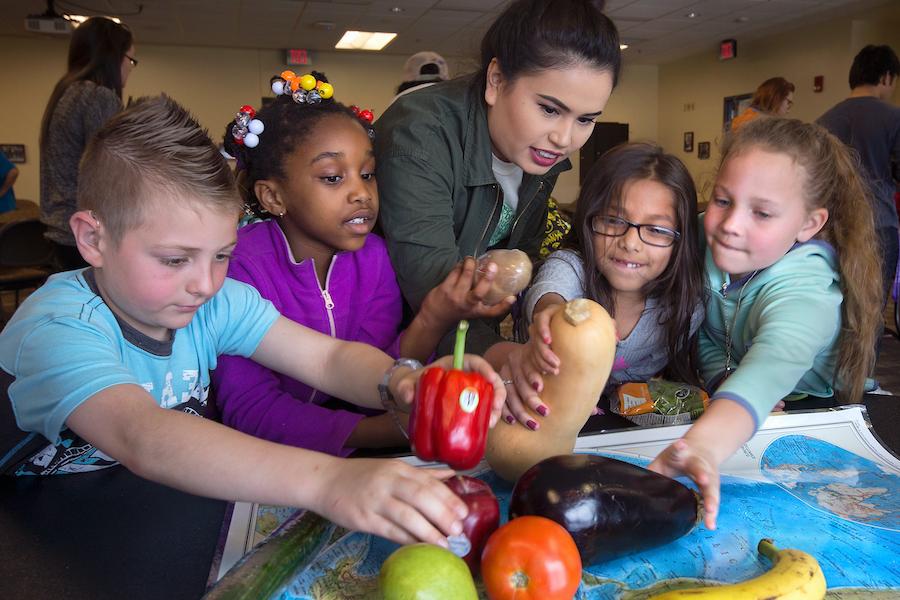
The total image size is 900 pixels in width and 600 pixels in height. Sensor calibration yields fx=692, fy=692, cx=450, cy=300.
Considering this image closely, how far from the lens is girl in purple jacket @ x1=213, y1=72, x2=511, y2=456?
4.09ft

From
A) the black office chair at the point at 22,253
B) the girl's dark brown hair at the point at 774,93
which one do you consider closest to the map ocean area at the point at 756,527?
the black office chair at the point at 22,253

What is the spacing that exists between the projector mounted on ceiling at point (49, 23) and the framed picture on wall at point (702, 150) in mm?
8846

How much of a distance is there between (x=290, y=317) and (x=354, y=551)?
0.69 metres

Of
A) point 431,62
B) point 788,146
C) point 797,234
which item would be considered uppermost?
point 431,62

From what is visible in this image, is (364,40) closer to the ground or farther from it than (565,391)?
farther from it

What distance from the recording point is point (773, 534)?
2.80 feet

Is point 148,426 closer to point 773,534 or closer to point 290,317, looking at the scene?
point 290,317

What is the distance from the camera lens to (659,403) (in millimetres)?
1312

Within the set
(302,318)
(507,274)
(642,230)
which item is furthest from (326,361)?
(642,230)

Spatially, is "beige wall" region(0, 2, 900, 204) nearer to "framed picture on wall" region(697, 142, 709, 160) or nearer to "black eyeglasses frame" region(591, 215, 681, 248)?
"framed picture on wall" region(697, 142, 709, 160)

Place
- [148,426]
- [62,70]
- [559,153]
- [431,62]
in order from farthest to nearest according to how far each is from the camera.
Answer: [62,70]
[431,62]
[559,153]
[148,426]

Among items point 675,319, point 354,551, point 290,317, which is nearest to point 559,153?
point 675,319

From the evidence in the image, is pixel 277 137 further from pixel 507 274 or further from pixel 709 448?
pixel 709 448

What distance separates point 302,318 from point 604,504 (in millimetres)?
806
